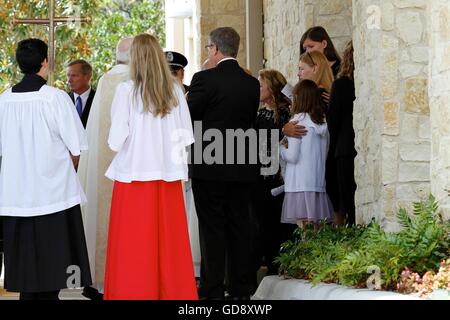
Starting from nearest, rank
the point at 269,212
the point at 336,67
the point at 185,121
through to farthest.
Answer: the point at 185,121
the point at 269,212
the point at 336,67

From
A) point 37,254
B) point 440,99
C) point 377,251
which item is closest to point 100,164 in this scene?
point 37,254

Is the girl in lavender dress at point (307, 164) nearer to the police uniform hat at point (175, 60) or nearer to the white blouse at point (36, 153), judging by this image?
the police uniform hat at point (175, 60)

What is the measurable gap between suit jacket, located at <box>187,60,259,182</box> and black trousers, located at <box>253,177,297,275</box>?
119 cm

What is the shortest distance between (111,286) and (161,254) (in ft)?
1.26

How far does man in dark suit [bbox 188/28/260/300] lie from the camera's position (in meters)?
8.80

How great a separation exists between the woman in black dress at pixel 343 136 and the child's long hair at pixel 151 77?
5.94 feet

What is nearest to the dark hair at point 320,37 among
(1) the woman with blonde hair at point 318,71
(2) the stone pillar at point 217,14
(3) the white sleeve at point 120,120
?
(1) the woman with blonde hair at point 318,71

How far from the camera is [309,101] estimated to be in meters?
9.74

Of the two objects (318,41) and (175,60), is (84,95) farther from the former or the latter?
(318,41)

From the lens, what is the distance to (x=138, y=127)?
8117 mm

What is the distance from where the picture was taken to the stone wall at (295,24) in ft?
39.0

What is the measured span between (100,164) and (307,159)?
1619 mm

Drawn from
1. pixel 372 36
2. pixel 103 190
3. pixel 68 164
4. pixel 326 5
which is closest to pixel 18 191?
pixel 68 164

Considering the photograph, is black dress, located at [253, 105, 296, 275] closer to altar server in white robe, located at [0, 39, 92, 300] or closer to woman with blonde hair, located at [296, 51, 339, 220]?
woman with blonde hair, located at [296, 51, 339, 220]
